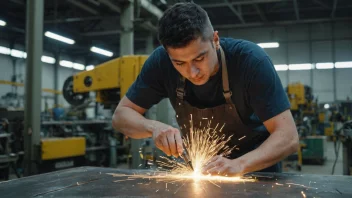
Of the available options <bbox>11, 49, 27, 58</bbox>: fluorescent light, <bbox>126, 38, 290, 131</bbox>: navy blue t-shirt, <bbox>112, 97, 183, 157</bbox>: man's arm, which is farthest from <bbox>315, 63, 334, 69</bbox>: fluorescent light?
<bbox>112, 97, 183, 157</bbox>: man's arm

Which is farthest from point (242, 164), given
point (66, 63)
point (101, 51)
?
point (66, 63)

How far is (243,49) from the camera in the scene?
1643 mm

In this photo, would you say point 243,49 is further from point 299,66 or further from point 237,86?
point 299,66

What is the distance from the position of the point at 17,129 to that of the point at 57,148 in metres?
1.39

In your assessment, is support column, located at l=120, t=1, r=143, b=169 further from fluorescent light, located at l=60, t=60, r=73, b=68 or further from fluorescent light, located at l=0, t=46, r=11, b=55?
fluorescent light, located at l=60, t=60, r=73, b=68

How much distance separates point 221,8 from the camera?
1127 centimetres

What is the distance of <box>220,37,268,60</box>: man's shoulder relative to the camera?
159cm

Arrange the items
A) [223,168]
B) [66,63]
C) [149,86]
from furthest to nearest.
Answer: [66,63] → [149,86] → [223,168]

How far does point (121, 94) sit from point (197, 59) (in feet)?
8.86

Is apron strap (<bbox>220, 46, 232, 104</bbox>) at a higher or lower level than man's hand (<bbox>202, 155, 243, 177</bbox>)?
higher

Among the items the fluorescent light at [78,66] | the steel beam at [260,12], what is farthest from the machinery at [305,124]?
the fluorescent light at [78,66]

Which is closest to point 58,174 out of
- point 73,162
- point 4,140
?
point 73,162

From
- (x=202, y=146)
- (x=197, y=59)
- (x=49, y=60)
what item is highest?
(x=49, y=60)

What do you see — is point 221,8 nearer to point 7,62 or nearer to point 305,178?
point 7,62
